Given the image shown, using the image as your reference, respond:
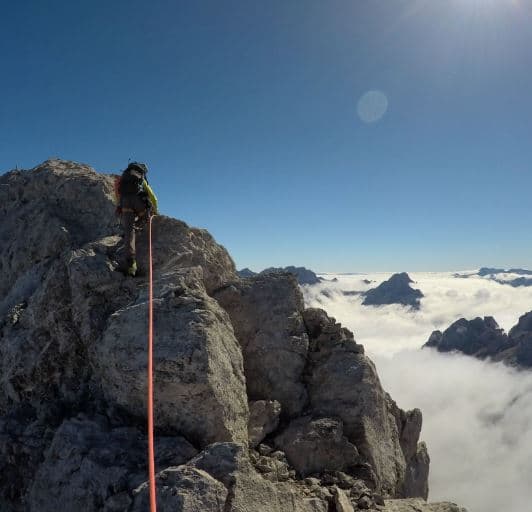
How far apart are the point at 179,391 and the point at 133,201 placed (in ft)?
33.8

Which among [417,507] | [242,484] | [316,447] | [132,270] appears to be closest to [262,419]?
[316,447]

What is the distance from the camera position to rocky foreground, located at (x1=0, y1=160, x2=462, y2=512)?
10039 mm

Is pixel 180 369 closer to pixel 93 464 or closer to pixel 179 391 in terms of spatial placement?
pixel 179 391

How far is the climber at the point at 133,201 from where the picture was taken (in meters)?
17.2

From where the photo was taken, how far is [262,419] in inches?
546

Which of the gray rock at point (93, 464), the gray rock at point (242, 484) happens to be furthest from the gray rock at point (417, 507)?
the gray rock at point (93, 464)

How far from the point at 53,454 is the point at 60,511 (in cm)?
168

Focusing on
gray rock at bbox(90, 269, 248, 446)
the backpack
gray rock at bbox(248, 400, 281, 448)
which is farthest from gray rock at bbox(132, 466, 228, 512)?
the backpack

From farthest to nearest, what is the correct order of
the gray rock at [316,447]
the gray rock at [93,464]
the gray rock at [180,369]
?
the gray rock at [316,447]
the gray rock at [180,369]
the gray rock at [93,464]

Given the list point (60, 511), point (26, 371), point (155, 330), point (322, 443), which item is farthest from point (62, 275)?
point (322, 443)

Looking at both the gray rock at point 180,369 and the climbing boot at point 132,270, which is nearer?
the gray rock at point 180,369

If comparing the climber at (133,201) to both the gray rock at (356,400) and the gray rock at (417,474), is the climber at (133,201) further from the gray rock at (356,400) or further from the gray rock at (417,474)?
the gray rock at (417,474)

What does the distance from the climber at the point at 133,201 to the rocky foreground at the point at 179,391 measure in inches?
36.0

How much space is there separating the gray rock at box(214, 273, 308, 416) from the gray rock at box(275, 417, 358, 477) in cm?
157
